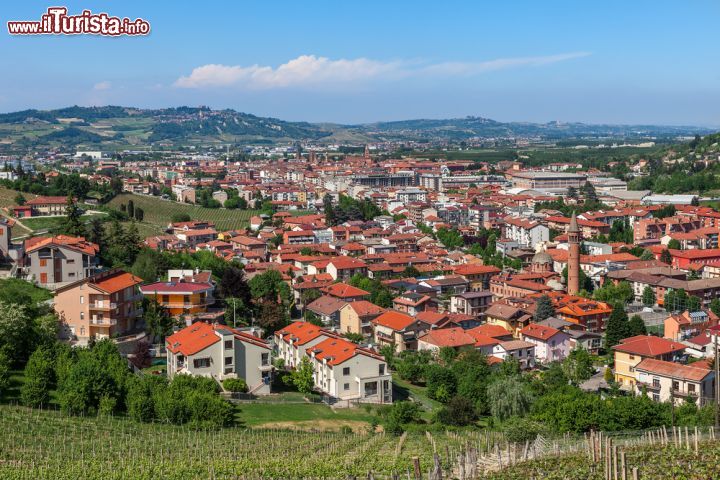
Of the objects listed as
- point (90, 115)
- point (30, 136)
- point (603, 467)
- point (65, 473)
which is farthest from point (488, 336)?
point (90, 115)

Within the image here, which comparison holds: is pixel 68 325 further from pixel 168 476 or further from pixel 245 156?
pixel 245 156

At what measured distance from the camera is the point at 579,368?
19891 mm

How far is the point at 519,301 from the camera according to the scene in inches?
1056

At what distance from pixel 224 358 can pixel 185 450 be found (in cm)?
458

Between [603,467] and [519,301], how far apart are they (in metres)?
17.8

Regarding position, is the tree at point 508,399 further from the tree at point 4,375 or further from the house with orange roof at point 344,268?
the house with orange roof at point 344,268

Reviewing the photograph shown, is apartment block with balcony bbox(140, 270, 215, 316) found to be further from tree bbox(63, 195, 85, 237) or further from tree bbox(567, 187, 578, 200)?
tree bbox(567, 187, 578, 200)

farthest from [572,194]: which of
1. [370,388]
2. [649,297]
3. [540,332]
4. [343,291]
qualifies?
[370,388]

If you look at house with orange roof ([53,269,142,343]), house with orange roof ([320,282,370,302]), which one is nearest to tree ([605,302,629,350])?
house with orange roof ([320,282,370,302])

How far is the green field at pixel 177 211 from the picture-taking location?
4506 centimetres

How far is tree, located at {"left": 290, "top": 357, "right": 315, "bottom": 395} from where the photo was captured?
1683cm

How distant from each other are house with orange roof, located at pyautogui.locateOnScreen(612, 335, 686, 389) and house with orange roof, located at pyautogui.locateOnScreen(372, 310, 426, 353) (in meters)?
5.51

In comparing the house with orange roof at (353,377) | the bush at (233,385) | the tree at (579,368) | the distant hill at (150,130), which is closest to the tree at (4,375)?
the bush at (233,385)

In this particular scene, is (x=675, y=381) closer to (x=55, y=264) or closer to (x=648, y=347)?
(x=648, y=347)
